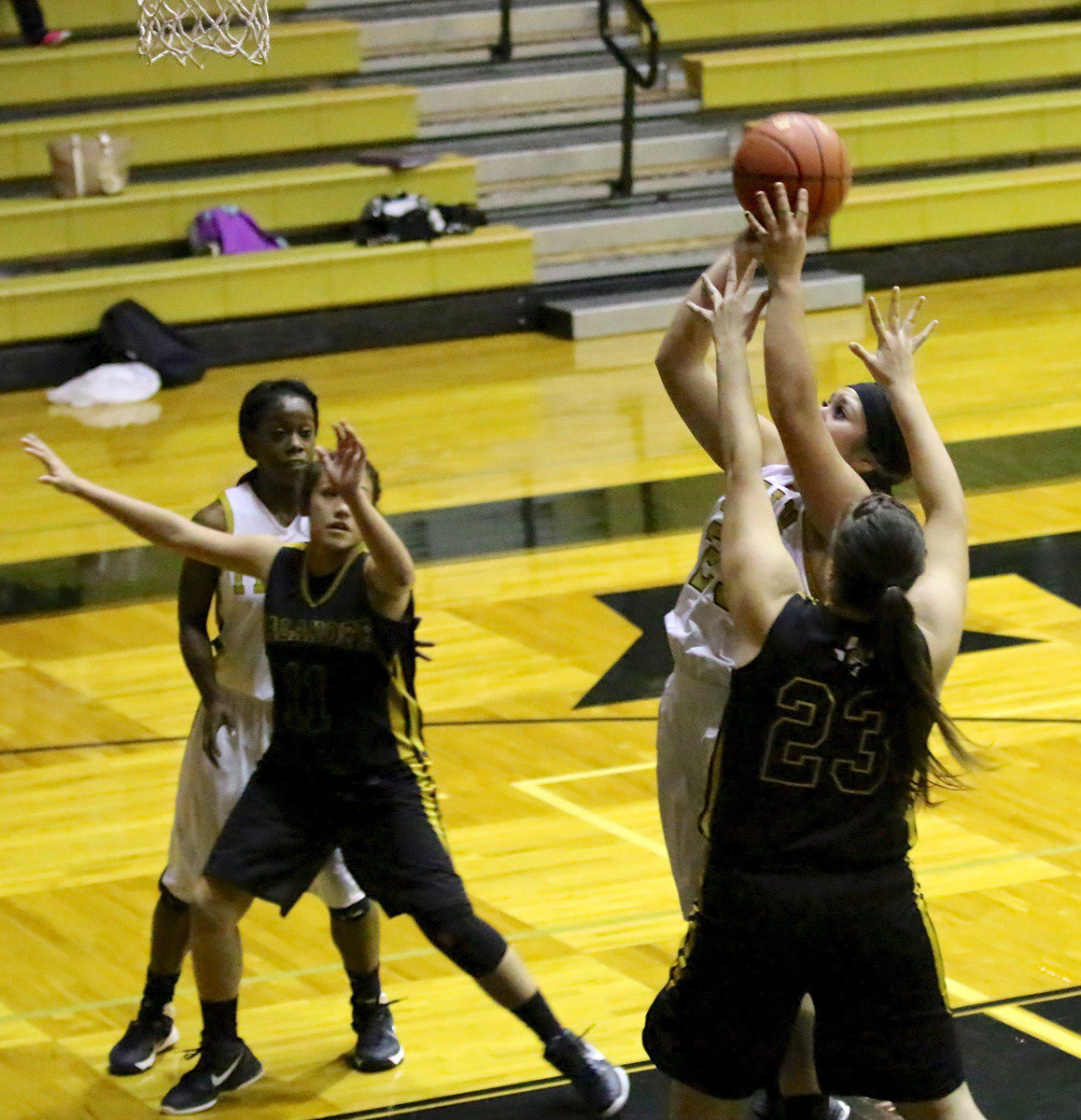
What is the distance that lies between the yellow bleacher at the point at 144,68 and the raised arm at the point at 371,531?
26.4ft

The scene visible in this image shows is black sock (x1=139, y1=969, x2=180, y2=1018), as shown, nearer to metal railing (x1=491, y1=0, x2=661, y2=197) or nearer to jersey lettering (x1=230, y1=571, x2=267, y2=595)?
jersey lettering (x1=230, y1=571, x2=267, y2=595)

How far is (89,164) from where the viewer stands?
10.6m

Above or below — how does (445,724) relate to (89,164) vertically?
below

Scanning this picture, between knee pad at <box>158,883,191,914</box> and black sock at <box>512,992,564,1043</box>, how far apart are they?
2.26 ft

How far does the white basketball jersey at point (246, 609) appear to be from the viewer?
381 cm

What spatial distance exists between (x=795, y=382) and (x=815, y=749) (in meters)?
0.57

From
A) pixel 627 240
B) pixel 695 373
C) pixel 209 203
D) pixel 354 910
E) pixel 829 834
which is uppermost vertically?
pixel 695 373

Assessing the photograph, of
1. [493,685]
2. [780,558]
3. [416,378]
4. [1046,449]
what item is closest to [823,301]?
[416,378]

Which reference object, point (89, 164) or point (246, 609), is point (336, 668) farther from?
point (89, 164)

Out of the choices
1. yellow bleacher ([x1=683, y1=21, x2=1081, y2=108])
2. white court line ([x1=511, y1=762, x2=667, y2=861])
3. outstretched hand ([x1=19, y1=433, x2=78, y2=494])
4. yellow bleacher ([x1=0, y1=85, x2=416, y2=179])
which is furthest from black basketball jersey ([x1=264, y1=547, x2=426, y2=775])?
yellow bleacher ([x1=683, y1=21, x2=1081, y2=108])

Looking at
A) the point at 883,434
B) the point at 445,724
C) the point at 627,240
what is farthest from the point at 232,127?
the point at 883,434

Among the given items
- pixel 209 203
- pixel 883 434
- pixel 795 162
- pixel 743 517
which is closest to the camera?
pixel 743 517

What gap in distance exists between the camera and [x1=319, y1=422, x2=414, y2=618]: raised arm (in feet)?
10.8

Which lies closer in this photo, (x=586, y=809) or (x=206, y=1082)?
(x=206, y=1082)
